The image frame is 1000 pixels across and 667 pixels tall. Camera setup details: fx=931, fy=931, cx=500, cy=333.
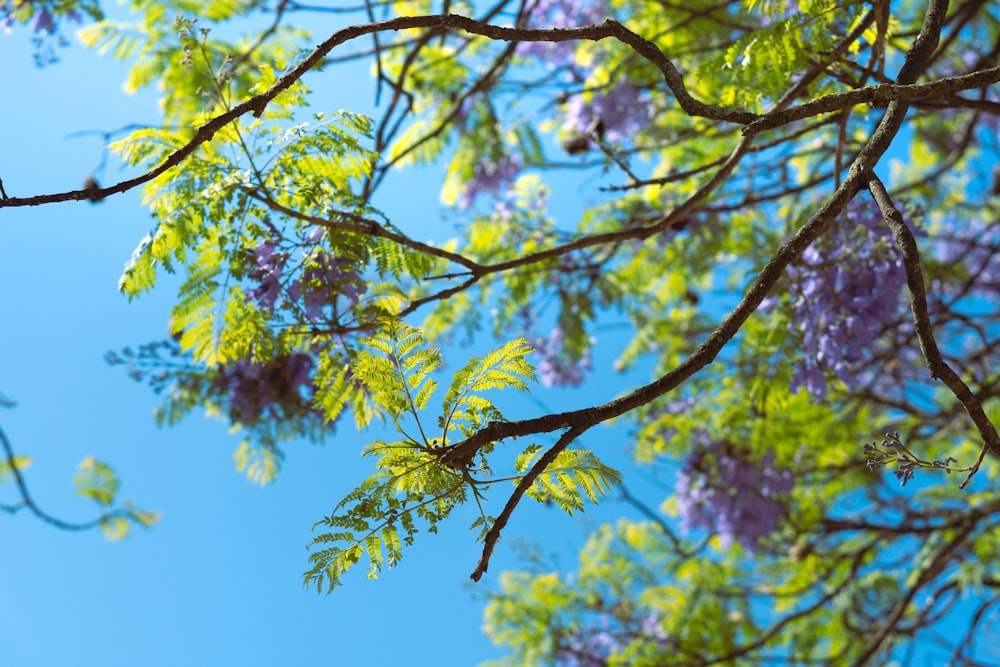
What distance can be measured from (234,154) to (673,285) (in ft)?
12.8

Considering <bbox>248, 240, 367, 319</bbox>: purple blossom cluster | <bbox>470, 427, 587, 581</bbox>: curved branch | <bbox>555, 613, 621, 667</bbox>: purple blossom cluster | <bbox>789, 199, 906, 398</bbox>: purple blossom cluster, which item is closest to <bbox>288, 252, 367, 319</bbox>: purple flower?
<bbox>248, 240, 367, 319</bbox>: purple blossom cluster

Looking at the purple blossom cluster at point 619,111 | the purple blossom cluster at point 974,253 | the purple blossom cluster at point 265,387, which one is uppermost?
the purple blossom cluster at point 974,253

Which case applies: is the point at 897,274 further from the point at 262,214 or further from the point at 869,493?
the point at 869,493

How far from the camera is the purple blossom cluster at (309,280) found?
1.75 metres

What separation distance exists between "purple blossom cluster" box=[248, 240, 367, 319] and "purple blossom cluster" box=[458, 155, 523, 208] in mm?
3302

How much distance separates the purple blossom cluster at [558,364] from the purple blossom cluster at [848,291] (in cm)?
233

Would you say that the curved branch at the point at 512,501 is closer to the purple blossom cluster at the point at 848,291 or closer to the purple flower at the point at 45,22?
the purple blossom cluster at the point at 848,291

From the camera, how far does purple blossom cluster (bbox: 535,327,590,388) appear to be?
4840mm

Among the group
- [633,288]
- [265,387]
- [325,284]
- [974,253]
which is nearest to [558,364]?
[633,288]

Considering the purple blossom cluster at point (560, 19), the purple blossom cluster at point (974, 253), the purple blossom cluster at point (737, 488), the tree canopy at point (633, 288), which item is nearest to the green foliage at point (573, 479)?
the tree canopy at point (633, 288)

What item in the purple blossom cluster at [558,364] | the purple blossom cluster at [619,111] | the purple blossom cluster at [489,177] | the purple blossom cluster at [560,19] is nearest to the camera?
the purple blossom cluster at [619,111]

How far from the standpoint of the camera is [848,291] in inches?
94.6

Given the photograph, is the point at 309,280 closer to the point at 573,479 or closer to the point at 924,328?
the point at 573,479

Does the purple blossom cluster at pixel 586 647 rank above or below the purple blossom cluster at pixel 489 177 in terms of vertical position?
below
